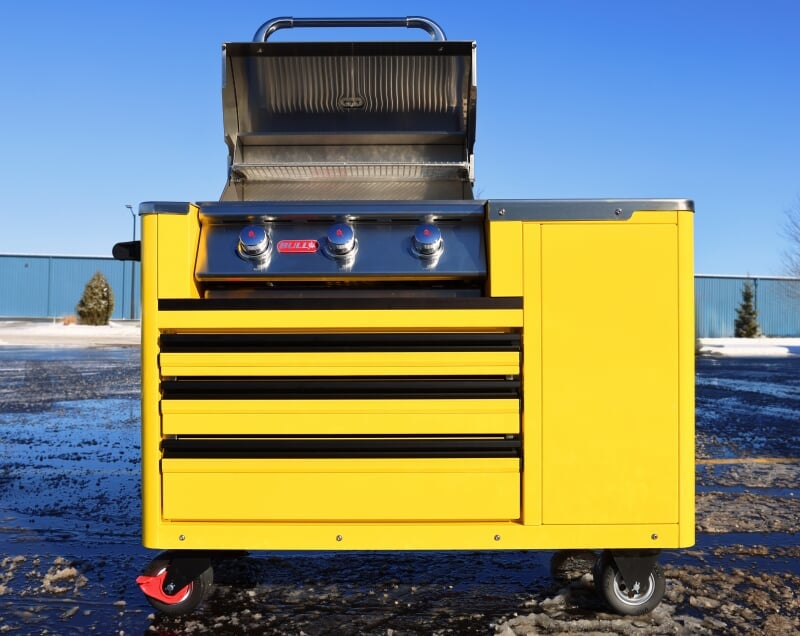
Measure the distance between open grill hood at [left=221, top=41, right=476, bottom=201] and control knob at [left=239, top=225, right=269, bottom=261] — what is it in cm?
94

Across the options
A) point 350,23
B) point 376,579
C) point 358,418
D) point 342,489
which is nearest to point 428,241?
point 358,418

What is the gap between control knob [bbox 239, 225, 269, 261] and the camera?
82.4 inches

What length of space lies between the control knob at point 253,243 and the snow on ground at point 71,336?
1984 centimetres

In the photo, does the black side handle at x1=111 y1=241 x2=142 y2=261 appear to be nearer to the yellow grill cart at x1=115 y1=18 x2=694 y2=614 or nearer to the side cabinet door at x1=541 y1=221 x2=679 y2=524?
the yellow grill cart at x1=115 y1=18 x2=694 y2=614

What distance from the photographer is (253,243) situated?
2.09 metres

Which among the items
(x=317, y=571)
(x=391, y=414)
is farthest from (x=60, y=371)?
(x=391, y=414)

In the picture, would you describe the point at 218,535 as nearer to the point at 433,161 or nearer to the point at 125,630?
the point at 125,630

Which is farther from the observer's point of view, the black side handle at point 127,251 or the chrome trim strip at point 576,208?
the black side handle at point 127,251

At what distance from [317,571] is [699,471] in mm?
2922

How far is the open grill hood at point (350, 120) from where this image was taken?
9.95 ft

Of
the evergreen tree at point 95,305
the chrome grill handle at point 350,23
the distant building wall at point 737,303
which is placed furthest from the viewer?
the distant building wall at point 737,303

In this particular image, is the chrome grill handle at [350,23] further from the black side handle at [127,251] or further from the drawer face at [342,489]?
the drawer face at [342,489]

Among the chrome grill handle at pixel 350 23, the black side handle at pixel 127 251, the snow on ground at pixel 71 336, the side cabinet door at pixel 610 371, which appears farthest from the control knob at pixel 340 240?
the snow on ground at pixel 71 336

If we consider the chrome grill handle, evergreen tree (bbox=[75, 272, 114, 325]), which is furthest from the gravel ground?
evergreen tree (bbox=[75, 272, 114, 325])
